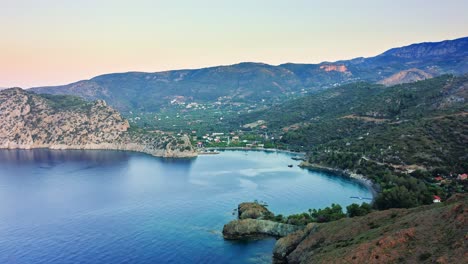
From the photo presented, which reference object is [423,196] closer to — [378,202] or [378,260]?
[378,202]

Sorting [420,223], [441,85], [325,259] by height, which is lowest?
[325,259]

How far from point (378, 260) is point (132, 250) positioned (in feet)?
130

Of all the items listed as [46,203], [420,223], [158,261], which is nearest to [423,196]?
[420,223]

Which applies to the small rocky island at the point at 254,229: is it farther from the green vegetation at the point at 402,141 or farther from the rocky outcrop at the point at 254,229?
the green vegetation at the point at 402,141

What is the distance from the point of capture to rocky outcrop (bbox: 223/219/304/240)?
70812mm

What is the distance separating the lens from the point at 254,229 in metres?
72.8

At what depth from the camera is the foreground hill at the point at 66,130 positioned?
593ft

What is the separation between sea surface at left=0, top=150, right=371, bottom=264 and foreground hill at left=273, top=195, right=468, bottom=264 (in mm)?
11656

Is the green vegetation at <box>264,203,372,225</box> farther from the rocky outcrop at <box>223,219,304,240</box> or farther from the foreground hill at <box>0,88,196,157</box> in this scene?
the foreground hill at <box>0,88,196,157</box>

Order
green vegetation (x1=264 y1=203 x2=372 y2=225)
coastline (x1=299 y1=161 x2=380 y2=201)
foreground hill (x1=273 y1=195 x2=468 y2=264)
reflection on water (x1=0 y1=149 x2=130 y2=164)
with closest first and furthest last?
foreground hill (x1=273 y1=195 x2=468 y2=264) → green vegetation (x1=264 y1=203 x2=372 y2=225) → coastline (x1=299 y1=161 x2=380 y2=201) → reflection on water (x1=0 y1=149 x2=130 y2=164)

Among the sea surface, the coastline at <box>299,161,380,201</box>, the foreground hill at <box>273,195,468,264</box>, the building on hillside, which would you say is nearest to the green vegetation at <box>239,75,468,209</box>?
the coastline at <box>299,161,380,201</box>

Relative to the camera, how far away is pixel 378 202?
79250mm

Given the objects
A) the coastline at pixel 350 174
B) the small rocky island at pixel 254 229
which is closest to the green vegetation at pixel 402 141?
the coastline at pixel 350 174

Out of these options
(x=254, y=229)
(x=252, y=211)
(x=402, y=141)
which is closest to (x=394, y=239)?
(x=254, y=229)
